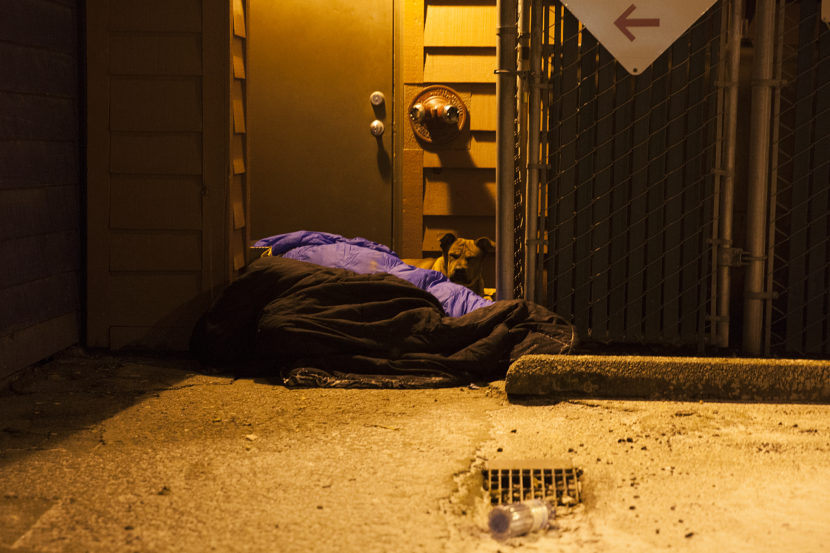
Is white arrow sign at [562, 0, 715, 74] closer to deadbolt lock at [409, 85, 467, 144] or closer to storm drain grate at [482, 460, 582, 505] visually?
storm drain grate at [482, 460, 582, 505]

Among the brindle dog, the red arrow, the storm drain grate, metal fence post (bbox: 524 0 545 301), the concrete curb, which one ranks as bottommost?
the storm drain grate

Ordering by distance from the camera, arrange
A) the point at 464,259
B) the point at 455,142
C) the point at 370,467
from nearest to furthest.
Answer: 1. the point at 370,467
2. the point at 464,259
3. the point at 455,142

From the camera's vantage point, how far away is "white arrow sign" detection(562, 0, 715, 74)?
16.3 ft

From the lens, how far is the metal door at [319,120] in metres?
7.64

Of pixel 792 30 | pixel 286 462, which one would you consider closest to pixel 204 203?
pixel 286 462

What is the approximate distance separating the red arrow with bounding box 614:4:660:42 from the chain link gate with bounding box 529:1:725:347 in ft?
0.72

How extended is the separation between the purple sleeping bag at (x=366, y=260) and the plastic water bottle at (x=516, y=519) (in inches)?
109

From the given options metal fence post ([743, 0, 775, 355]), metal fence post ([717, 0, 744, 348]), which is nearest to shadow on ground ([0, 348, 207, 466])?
metal fence post ([717, 0, 744, 348])

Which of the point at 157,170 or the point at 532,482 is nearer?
the point at 532,482

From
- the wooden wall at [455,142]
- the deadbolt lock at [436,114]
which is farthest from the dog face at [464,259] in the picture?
the deadbolt lock at [436,114]

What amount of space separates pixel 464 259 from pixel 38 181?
9.42 ft

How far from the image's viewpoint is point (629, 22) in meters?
5.00

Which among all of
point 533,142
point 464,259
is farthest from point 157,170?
point 464,259

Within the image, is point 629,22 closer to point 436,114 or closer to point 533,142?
point 533,142
